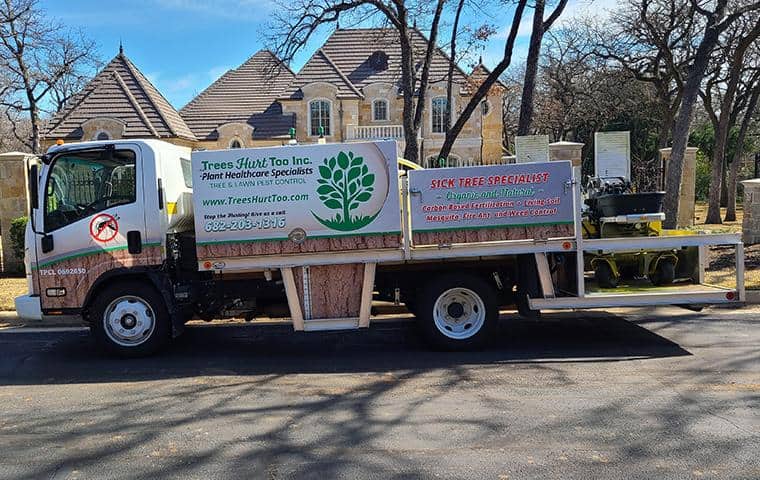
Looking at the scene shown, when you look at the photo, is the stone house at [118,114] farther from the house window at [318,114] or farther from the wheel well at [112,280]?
the wheel well at [112,280]

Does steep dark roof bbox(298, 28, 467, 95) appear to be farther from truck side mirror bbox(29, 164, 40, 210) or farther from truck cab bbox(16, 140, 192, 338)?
truck side mirror bbox(29, 164, 40, 210)

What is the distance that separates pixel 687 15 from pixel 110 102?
24.0 m

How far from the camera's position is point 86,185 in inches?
277

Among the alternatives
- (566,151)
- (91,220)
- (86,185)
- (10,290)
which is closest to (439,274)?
(91,220)

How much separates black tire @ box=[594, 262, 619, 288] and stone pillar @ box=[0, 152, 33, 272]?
41.6 ft

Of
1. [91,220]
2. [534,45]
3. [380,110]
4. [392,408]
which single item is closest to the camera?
[392,408]

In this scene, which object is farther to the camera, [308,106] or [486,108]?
[486,108]

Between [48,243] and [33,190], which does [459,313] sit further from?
[33,190]

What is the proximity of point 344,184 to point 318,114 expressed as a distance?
24818 millimetres

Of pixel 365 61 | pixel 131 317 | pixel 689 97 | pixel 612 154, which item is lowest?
pixel 131 317

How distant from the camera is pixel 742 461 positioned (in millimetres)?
4074

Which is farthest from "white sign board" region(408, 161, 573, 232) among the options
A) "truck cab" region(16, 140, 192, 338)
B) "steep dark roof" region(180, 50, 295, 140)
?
"steep dark roof" region(180, 50, 295, 140)

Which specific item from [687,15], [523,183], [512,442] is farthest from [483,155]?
[512,442]

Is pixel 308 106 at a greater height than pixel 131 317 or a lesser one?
greater
